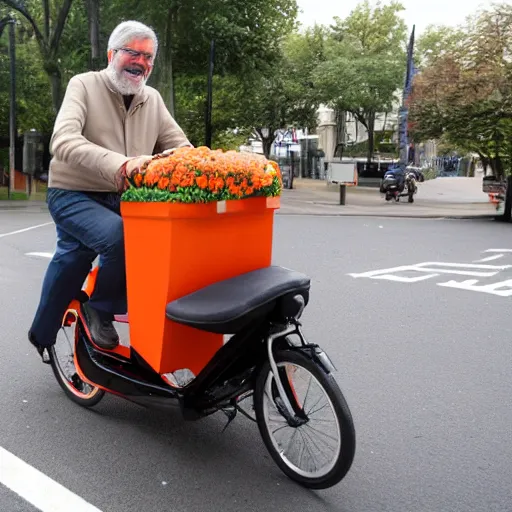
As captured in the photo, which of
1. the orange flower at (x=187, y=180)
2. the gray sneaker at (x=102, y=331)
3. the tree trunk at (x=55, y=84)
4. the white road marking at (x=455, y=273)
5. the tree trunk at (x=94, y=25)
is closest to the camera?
the orange flower at (x=187, y=180)

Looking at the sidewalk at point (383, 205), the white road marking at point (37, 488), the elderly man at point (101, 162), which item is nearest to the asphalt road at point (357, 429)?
the white road marking at point (37, 488)

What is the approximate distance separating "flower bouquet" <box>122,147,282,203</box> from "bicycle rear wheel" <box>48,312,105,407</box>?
3.53 ft

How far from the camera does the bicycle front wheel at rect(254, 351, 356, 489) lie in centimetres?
275

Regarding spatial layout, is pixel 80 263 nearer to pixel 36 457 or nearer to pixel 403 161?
pixel 36 457

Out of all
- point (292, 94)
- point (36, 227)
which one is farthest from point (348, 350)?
point (292, 94)

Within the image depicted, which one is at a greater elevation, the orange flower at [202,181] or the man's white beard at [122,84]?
the man's white beard at [122,84]

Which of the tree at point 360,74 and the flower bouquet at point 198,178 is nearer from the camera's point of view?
the flower bouquet at point 198,178

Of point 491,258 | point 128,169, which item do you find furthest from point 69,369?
point 491,258

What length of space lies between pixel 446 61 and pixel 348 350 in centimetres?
1537

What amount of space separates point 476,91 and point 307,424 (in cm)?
1702

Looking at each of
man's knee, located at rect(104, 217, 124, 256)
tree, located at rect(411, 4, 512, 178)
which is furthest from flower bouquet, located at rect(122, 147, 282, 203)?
tree, located at rect(411, 4, 512, 178)

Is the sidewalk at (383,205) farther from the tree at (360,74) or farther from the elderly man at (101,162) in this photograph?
the elderly man at (101,162)

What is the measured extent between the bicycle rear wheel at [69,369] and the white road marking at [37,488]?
24.9 inches

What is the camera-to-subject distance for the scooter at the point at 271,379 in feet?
9.13
